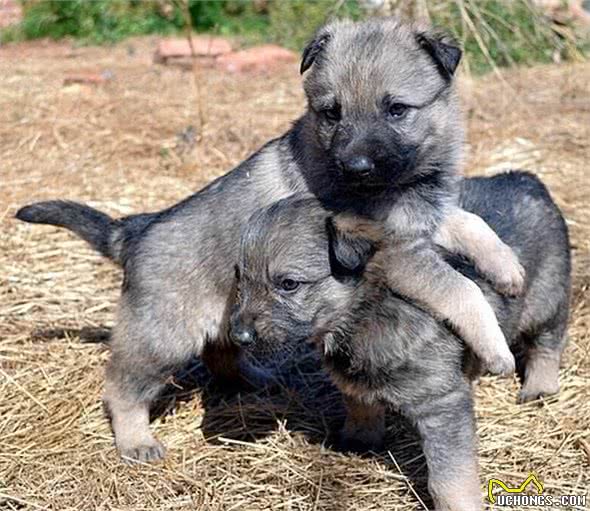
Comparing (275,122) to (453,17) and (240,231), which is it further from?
(240,231)

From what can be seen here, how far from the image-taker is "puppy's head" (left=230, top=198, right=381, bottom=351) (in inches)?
154

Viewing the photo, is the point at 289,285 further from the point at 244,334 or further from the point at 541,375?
the point at 541,375

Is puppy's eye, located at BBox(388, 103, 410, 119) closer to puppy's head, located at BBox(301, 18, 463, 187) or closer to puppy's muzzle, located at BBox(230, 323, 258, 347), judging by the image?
puppy's head, located at BBox(301, 18, 463, 187)

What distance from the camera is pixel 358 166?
400cm

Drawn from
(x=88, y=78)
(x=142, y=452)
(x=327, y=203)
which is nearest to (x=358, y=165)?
(x=327, y=203)

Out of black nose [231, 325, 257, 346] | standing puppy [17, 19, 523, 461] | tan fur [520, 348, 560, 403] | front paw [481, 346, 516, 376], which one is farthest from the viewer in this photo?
tan fur [520, 348, 560, 403]

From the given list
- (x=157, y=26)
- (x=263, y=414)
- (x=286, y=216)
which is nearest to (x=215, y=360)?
(x=263, y=414)

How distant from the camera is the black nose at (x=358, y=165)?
13.1 ft

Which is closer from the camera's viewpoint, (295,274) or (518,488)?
(295,274)

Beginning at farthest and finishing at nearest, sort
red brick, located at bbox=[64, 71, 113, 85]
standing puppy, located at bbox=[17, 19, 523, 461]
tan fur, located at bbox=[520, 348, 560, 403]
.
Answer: red brick, located at bbox=[64, 71, 113, 85], tan fur, located at bbox=[520, 348, 560, 403], standing puppy, located at bbox=[17, 19, 523, 461]

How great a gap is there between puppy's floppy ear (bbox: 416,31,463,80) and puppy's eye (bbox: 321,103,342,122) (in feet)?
1.73

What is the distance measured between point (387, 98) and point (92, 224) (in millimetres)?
1609

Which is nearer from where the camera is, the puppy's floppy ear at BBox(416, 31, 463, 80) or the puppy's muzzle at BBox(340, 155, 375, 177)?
the puppy's muzzle at BBox(340, 155, 375, 177)

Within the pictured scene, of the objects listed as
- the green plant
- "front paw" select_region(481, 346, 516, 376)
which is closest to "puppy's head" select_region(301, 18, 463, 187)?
"front paw" select_region(481, 346, 516, 376)
